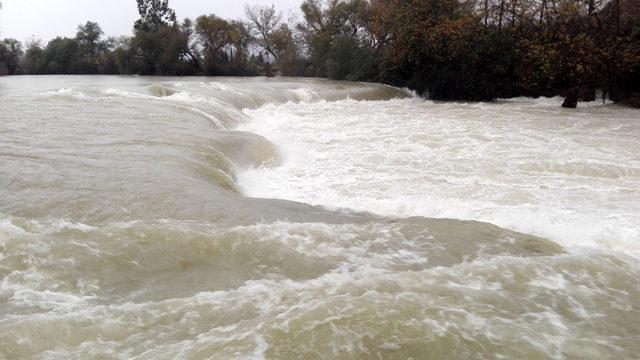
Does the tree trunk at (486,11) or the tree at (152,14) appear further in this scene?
the tree at (152,14)

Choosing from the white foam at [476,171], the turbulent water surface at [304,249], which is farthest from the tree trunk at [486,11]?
the turbulent water surface at [304,249]

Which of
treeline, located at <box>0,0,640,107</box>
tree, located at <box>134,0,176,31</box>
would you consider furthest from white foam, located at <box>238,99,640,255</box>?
tree, located at <box>134,0,176,31</box>

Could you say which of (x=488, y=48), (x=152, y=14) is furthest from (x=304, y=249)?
(x=152, y=14)

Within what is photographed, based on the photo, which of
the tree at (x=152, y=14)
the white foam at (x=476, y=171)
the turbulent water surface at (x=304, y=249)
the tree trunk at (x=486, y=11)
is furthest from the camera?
the tree at (x=152, y=14)

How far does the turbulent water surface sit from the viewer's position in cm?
291

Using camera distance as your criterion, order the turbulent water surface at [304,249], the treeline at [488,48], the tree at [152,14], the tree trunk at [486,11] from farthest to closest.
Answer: the tree at [152,14] < the tree trunk at [486,11] < the treeline at [488,48] < the turbulent water surface at [304,249]

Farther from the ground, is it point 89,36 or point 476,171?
point 89,36

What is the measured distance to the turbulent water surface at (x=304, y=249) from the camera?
291cm

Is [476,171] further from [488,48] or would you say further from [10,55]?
[10,55]

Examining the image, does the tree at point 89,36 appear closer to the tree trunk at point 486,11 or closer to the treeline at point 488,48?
the treeline at point 488,48

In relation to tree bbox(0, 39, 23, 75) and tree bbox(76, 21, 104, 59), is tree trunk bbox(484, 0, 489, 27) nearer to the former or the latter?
tree bbox(76, 21, 104, 59)

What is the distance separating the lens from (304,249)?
431 cm

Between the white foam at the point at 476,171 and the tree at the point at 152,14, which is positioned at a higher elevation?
the tree at the point at 152,14

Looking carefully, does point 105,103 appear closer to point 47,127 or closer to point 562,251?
point 47,127
